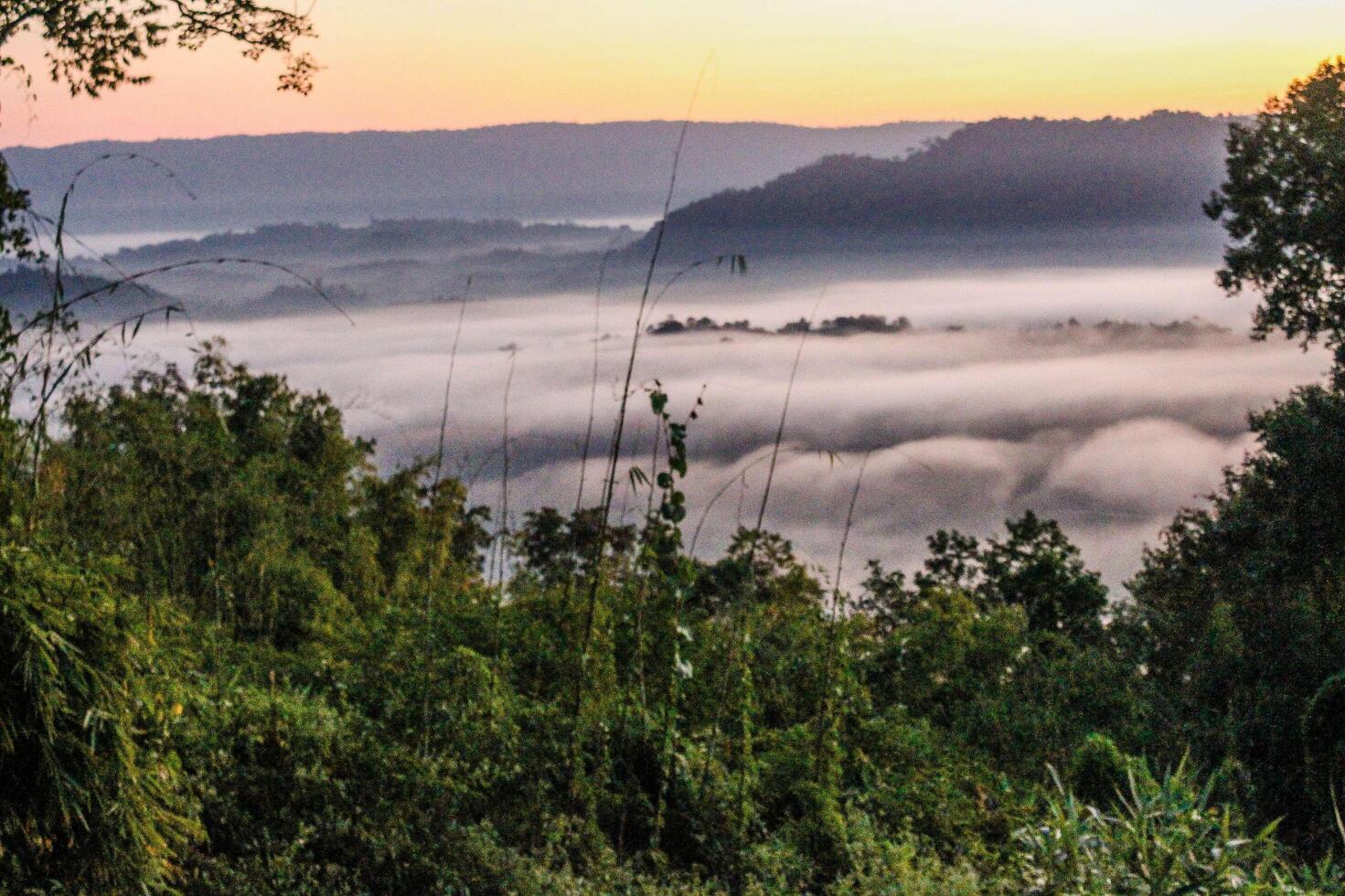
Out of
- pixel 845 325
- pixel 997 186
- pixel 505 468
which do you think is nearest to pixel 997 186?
pixel 997 186

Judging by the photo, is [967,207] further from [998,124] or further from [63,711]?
[63,711]

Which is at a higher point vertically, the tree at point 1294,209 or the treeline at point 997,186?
the treeline at point 997,186

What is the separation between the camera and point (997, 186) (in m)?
78.6

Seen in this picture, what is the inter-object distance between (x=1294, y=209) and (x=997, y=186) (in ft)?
231

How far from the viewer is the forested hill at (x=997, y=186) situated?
2426 inches

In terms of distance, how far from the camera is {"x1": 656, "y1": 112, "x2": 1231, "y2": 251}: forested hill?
61.6 meters

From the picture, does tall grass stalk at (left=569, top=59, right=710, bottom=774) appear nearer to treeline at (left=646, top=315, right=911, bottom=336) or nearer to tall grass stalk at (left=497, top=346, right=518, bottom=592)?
tall grass stalk at (left=497, top=346, right=518, bottom=592)

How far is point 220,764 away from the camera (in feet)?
12.7

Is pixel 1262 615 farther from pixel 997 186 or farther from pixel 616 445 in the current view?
pixel 997 186

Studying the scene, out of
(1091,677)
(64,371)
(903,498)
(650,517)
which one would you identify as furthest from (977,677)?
(903,498)

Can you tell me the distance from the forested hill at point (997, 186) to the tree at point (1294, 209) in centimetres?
4213

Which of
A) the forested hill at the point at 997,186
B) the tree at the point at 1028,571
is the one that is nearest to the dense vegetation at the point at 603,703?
the tree at the point at 1028,571

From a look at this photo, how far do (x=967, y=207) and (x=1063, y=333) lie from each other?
17.0 m

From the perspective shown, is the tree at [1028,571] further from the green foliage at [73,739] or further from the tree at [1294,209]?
the green foliage at [73,739]
